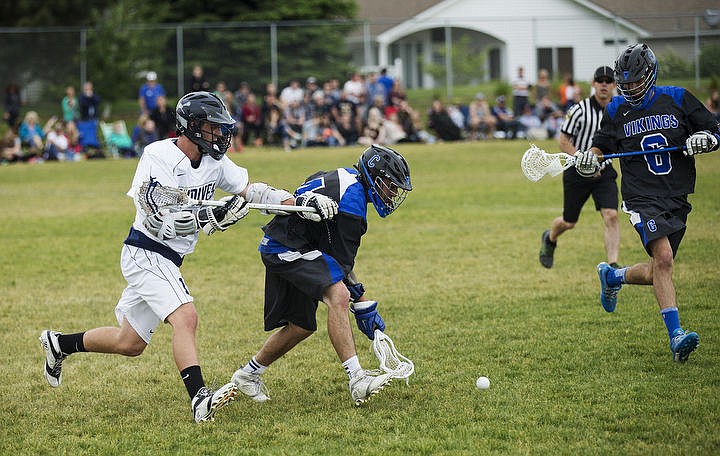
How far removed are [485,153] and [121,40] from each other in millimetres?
13177

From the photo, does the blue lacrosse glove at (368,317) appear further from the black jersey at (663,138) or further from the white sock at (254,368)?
the black jersey at (663,138)

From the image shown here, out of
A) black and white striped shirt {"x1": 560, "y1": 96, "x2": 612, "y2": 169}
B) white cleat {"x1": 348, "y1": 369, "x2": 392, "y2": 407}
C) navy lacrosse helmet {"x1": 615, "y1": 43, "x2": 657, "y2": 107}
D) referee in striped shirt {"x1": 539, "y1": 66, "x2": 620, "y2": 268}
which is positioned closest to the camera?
white cleat {"x1": 348, "y1": 369, "x2": 392, "y2": 407}

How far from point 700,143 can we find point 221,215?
3.32 meters

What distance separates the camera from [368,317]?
6035 millimetres

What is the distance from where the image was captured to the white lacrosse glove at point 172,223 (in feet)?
18.0

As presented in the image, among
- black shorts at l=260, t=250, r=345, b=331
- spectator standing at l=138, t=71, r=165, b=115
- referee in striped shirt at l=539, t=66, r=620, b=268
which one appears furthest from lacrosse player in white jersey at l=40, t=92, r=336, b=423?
spectator standing at l=138, t=71, r=165, b=115

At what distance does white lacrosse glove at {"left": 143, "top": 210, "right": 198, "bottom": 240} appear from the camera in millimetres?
5492

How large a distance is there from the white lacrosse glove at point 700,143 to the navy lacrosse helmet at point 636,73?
1.66 feet

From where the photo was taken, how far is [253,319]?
847 cm

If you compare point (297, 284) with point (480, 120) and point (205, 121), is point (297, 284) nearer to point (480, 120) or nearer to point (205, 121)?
point (205, 121)

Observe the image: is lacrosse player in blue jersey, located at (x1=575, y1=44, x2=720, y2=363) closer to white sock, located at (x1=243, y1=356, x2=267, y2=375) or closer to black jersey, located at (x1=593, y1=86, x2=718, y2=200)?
black jersey, located at (x1=593, y1=86, x2=718, y2=200)

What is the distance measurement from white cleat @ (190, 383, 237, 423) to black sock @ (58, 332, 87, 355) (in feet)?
3.52

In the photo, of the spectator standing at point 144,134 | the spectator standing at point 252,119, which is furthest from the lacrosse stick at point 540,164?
the spectator standing at point 252,119

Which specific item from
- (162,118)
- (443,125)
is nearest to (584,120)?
(443,125)
